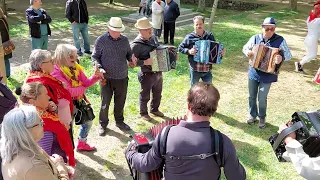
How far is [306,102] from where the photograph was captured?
7.33 meters

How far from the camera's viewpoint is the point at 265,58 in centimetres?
565

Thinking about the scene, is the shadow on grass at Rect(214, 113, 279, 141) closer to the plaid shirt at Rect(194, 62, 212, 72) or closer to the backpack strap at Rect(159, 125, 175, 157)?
the plaid shirt at Rect(194, 62, 212, 72)

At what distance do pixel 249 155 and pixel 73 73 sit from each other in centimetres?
302

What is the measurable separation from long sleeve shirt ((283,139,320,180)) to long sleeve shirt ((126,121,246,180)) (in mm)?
447

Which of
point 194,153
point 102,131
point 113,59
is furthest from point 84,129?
point 194,153

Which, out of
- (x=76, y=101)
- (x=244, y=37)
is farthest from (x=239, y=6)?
(x=76, y=101)

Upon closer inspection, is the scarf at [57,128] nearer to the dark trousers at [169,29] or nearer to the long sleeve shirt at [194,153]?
the long sleeve shirt at [194,153]

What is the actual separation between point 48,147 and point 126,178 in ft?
5.05

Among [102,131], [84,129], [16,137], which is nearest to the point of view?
[16,137]

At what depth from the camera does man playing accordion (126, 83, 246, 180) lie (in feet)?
8.54

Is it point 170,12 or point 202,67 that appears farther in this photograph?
point 170,12

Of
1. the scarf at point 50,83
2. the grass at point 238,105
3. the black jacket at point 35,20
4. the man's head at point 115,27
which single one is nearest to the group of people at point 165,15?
the grass at point 238,105

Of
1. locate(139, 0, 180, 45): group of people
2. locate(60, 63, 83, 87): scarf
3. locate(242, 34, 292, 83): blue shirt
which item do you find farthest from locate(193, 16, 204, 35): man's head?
locate(139, 0, 180, 45): group of people

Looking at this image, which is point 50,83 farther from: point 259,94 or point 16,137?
point 259,94
